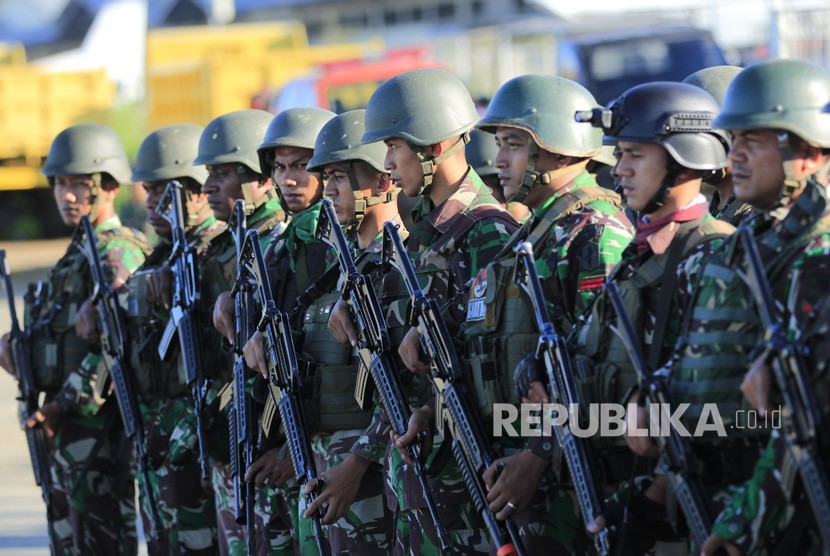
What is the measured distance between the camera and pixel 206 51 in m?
25.0

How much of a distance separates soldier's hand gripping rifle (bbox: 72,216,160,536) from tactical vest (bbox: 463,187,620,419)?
3.02 m

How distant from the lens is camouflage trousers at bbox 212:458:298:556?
644 centimetres

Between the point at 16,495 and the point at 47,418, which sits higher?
the point at 47,418

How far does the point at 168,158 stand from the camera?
25.8ft

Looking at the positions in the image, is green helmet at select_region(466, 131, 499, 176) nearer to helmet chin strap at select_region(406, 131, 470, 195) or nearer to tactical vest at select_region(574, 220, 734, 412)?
helmet chin strap at select_region(406, 131, 470, 195)

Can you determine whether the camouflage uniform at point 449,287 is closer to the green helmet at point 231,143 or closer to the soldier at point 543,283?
the soldier at point 543,283

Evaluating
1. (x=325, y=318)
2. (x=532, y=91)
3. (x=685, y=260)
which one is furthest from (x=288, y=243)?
(x=685, y=260)

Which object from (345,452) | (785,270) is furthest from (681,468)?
(345,452)

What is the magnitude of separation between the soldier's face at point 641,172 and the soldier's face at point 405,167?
119 cm

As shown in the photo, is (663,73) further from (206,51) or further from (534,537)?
(534,537)

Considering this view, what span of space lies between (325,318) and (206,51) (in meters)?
19.7

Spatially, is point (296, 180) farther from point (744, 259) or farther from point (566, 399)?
point (744, 259)

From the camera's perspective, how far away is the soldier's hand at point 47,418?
800cm

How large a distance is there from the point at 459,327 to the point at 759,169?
1409 mm
